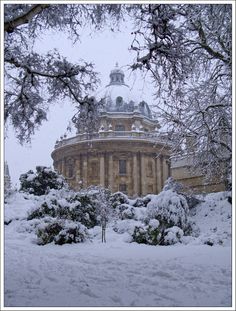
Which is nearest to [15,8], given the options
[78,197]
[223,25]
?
[223,25]

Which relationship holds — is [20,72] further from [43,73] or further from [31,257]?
[31,257]

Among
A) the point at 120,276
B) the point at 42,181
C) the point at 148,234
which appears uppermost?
the point at 42,181

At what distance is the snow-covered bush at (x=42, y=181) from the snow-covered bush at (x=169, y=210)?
3485mm

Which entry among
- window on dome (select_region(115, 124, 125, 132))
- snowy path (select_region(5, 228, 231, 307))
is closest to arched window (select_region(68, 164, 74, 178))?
window on dome (select_region(115, 124, 125, 132))

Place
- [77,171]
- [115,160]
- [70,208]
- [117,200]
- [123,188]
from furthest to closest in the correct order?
[115,160] → [123,188] → [77,171] → [117,200] → [70,208]

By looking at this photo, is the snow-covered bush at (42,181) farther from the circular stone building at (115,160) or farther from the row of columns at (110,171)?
the row of columns at (110,171)

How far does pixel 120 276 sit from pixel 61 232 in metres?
4.77

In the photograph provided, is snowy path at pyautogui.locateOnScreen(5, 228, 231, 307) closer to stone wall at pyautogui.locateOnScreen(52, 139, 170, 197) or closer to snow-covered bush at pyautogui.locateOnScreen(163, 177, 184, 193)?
snow-covered bush at pyautogui.locateOnScreen(163, 177, 184, 193)

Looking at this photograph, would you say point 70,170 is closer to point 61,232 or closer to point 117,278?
point 61,232

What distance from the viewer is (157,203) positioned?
34.7 ft

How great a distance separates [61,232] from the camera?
9859 millimetres

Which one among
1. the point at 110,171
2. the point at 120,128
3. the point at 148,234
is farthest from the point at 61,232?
the point at 120,128

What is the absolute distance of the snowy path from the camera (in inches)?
160

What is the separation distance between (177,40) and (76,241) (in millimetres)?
6280
